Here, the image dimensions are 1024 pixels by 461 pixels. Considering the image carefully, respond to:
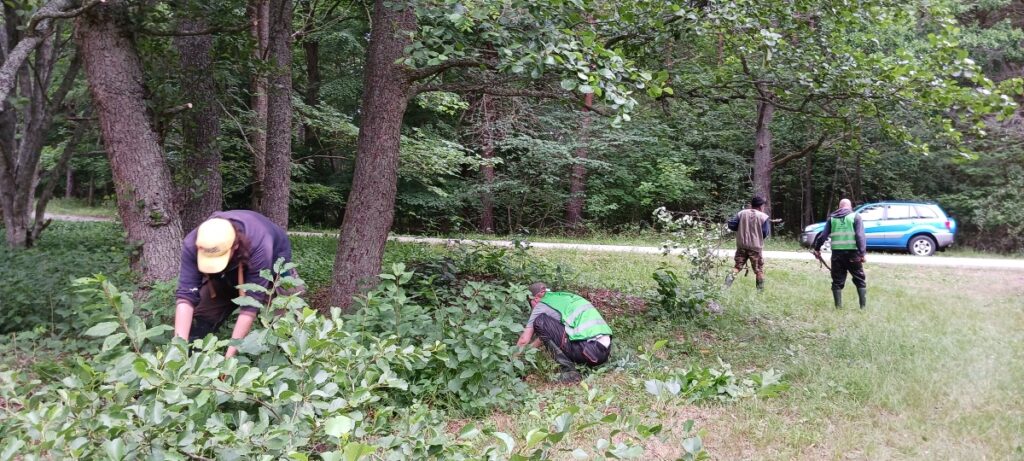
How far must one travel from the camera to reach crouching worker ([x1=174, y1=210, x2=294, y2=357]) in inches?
129

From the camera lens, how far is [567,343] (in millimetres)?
4973

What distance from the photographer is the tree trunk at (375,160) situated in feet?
18.7

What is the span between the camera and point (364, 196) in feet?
19.0

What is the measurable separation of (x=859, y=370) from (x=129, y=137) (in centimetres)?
640

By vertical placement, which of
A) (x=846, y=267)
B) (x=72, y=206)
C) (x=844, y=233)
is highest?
(x=72, y=206)

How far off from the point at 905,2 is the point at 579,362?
192 inches

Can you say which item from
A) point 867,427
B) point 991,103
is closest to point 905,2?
point 991,103

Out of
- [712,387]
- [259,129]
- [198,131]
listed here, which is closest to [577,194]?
[259,129]

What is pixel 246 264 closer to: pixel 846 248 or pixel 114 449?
pixel 114 449

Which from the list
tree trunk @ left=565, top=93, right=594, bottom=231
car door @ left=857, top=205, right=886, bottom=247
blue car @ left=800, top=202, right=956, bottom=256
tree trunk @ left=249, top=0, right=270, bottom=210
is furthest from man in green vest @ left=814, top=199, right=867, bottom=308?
tree trunk @ left=565, top=93, right=594, bottom=231

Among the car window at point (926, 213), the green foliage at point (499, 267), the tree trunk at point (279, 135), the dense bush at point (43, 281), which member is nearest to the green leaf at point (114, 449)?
the dense bush at point (43, 281)

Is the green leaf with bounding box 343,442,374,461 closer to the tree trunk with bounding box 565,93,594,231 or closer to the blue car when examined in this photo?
the blue car

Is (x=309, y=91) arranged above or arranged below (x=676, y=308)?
above

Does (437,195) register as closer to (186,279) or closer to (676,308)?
(676,308)
